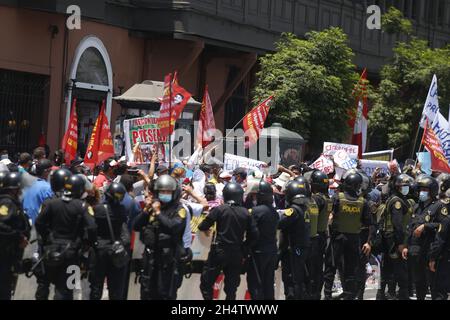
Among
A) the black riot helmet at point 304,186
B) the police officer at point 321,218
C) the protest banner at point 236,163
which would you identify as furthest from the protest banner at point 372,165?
the black riot helmet at point 304,186

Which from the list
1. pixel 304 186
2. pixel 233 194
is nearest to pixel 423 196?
pixel 304 186

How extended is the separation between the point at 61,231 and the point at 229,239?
203cm

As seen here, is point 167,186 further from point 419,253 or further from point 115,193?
point 419,253

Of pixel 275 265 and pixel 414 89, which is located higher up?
pixel 414 89

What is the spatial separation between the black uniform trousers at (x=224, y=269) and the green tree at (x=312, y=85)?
44.3 feet

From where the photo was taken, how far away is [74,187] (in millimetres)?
11773

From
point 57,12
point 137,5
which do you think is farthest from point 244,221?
point 137,5

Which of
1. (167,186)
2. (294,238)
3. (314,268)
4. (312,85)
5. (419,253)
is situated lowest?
(314,268)

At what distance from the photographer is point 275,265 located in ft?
43.8

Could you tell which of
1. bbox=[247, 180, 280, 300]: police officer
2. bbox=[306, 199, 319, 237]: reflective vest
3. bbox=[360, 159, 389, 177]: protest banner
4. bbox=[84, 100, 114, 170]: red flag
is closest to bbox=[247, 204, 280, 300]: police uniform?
bbox=[247, 180, 280, 300]: police officer

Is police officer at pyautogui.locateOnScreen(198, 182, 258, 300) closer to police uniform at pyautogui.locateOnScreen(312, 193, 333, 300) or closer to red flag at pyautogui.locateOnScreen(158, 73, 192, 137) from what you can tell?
police uniform at pyautogui.locateOnScreen(312, 193, 333, 300)

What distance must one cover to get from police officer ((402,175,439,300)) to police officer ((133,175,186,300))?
4.07 meters
